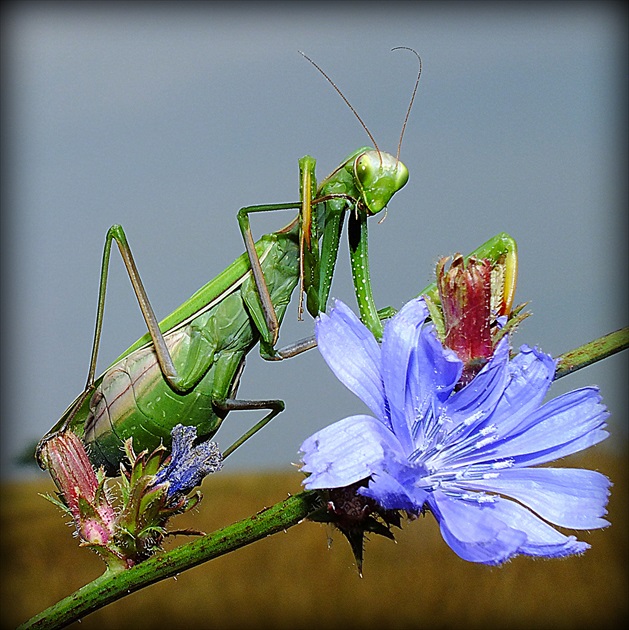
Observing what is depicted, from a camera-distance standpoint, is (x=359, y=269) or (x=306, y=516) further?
(x=359, y=269)

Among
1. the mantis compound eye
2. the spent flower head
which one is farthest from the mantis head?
the spent flower head

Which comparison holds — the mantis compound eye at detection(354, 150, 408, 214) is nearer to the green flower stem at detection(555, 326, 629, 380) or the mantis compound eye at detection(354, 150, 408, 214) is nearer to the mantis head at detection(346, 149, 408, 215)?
the mantis head at detection(346, 149, 408, 215)

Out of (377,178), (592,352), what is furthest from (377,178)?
(592,352)

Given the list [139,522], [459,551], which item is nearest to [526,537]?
[459,551]

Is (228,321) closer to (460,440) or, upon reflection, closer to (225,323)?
(225,323)

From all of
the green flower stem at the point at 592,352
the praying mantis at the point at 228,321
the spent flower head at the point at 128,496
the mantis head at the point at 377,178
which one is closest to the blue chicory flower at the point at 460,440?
the green flower stem at the point at 592,352

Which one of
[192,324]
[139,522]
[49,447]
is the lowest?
[139,522]

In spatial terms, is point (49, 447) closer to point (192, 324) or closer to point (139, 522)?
point (139, 522)

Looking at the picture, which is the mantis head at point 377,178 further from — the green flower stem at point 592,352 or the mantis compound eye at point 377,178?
the green flower stem at point 592,352
